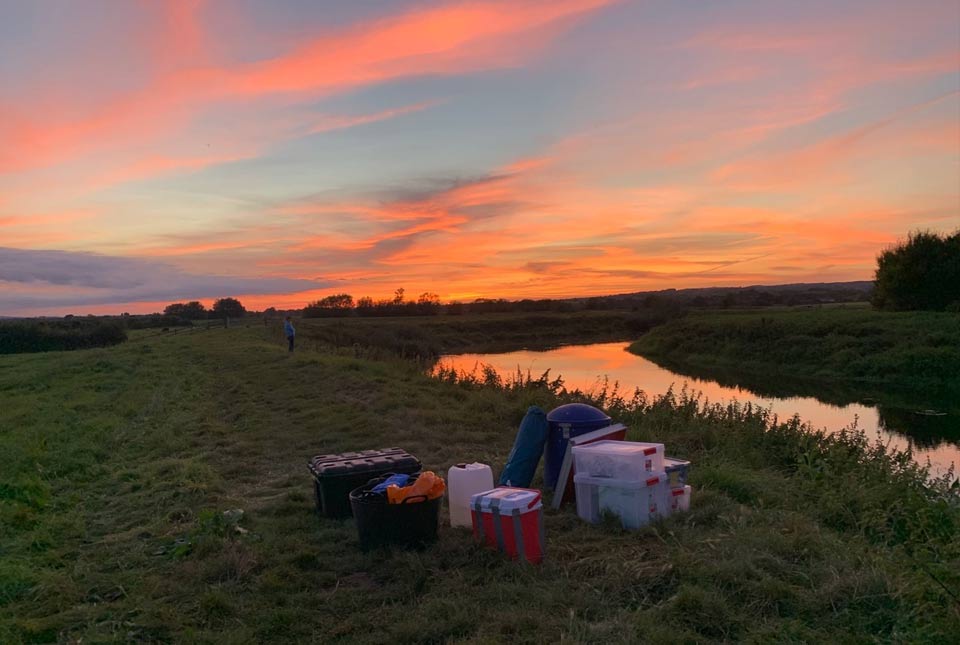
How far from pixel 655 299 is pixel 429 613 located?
76.0 metres

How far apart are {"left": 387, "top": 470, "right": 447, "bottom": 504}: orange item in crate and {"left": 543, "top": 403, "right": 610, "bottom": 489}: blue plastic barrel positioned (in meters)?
1.74

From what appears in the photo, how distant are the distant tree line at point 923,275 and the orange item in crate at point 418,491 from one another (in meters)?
38.8

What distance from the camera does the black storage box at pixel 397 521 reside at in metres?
4.84

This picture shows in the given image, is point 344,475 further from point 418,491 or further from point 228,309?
point 228,309

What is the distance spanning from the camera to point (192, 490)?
6773 millimetres

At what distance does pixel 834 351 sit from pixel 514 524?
30915 mm

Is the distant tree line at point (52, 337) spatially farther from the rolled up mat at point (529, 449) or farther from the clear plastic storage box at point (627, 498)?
the clear plastic storage box at point (627, 498)

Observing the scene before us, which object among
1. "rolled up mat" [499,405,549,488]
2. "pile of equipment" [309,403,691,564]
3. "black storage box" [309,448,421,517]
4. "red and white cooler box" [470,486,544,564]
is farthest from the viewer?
"rolled up mat" [499,405,549,488]

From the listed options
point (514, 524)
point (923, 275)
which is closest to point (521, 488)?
point (514, 524)

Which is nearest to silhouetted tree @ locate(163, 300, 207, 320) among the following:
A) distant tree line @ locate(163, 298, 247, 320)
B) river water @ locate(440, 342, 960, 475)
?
distant tree line @ locate(163, 298, 247, 320)

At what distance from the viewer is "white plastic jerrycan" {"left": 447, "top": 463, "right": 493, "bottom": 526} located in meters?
5.45

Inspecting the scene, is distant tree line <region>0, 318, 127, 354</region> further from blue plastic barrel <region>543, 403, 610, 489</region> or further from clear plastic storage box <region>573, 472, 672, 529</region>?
clear plastic storage box <region>573, 472, 672, 529</region>

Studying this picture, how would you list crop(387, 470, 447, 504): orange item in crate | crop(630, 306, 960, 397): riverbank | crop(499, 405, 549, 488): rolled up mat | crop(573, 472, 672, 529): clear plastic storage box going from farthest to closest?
crop(630, 306, 960, 397): riverbank
crop(499, 405, 549, 488): rolled up mat
crop(573, 472, 672, 529): clear plastic storage box
crop(387, 470, 447, 504): orange item in crate

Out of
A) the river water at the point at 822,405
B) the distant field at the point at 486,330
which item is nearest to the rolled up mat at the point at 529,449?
the river water at the point at 822,405
